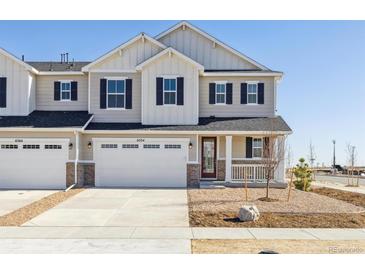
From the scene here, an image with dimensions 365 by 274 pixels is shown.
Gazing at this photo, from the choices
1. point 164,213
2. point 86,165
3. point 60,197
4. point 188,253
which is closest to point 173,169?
point 86,165

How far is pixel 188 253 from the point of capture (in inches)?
287

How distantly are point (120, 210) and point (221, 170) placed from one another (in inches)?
335

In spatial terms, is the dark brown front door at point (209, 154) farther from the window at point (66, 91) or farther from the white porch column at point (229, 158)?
the window at point (66, 91)

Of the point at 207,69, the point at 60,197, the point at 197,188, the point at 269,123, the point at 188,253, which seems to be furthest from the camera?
the point at 207,69

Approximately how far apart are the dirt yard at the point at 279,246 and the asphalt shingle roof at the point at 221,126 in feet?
36.2

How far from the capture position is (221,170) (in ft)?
64.7

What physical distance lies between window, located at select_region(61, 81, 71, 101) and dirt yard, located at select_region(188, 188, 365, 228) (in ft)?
33.2

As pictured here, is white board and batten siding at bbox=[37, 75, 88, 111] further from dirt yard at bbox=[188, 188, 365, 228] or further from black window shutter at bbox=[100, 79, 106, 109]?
dirt yard at bbox=[188, 188, 365, 228]

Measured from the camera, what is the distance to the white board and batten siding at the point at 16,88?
20594mm

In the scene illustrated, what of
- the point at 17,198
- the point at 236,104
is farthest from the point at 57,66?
the point at 236,104

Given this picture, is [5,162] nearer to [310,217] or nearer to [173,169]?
[173,169]

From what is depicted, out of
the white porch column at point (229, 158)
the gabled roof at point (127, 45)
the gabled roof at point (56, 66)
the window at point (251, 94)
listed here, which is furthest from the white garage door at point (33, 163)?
the window at point (251, 94)

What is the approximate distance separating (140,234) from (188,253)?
1.99m

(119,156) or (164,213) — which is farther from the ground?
(119,156)
